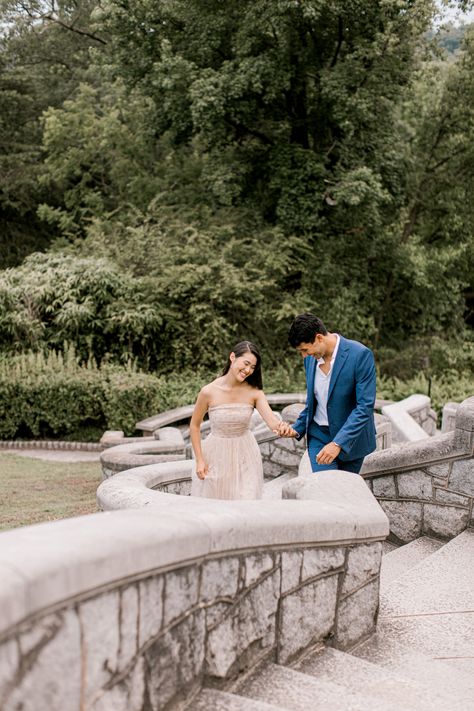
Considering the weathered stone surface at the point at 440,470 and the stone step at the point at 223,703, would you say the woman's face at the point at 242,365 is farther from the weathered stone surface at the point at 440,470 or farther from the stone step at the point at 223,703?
the stone step at the point at 223,703

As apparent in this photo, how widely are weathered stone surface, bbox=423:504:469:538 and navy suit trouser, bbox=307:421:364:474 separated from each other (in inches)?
41.3

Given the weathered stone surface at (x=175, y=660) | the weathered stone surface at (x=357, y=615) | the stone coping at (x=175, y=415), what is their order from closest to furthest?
the weathered stone surface at (x=175, y=660), the weathered stone surface at (x=357, y=615), the stone coping at (x=175, y=415)

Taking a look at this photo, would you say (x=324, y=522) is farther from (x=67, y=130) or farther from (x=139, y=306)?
(x=67, y=130)

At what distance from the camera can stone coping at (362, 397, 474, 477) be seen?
5785mm

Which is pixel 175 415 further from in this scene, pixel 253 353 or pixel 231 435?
pixel 253 353

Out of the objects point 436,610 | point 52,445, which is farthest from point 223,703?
point 52,445

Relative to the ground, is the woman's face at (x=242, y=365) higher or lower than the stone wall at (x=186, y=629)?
higher

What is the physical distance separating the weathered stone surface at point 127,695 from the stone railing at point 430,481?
393cm

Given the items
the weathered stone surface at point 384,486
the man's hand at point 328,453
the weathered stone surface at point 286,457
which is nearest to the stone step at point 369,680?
the man's hand at point 328,453

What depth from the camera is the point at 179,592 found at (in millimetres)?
2594

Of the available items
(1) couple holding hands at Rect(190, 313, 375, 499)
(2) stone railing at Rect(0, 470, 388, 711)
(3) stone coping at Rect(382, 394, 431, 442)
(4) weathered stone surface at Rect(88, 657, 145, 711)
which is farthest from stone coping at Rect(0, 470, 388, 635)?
(3) stone coping at Rect(382, 394, 431, 442)

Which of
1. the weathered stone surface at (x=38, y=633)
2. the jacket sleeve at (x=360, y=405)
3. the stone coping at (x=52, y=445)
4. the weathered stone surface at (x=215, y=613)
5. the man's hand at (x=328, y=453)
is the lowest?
the stone coping at (x=52, y=445)

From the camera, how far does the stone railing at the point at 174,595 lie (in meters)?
2.03

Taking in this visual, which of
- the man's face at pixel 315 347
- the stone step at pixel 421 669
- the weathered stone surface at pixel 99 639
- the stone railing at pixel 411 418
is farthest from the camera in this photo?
the stone railing at pixel 411 418
